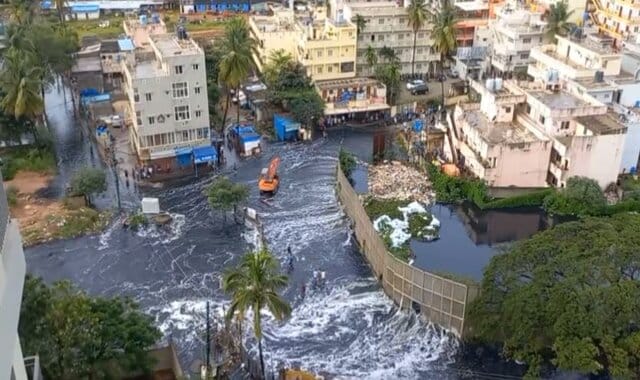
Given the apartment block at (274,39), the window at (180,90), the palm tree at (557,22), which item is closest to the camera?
the window at (180,90)

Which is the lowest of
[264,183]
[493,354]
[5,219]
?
[493,354]

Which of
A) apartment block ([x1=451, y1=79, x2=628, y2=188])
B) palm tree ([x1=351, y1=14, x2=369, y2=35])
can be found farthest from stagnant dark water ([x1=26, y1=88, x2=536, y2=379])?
palm tree ([x1=351, y1=14, x2=369, y2=35])

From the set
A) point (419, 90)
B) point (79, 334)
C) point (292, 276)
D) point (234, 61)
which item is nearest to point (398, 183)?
point (292, 276)

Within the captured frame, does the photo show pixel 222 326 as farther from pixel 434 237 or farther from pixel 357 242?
pixel 434 237

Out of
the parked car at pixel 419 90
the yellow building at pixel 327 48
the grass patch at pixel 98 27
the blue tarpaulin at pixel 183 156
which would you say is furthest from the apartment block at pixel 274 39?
the grass patch at pixel 98 27

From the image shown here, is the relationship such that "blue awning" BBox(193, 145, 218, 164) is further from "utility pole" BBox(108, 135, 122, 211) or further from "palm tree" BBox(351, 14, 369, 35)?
"palm tree" BBox(351, 14, 369, 35)

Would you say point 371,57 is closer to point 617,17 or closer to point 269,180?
point 269,180

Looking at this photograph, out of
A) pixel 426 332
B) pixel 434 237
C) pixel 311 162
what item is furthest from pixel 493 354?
pixel 311 162

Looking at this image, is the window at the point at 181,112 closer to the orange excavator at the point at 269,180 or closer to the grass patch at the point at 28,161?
the orange excavator at the point at 269,180

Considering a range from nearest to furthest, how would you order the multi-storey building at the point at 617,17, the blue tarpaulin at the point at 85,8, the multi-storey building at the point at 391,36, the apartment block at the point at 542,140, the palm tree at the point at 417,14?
the apartment block at the point at 542,140
the palm tree at the point at 417,14
the multi-storey building at the point at 391,36
the multi-storey building at the point at 617,17
the blue tarpaulin at the point at 85,8
